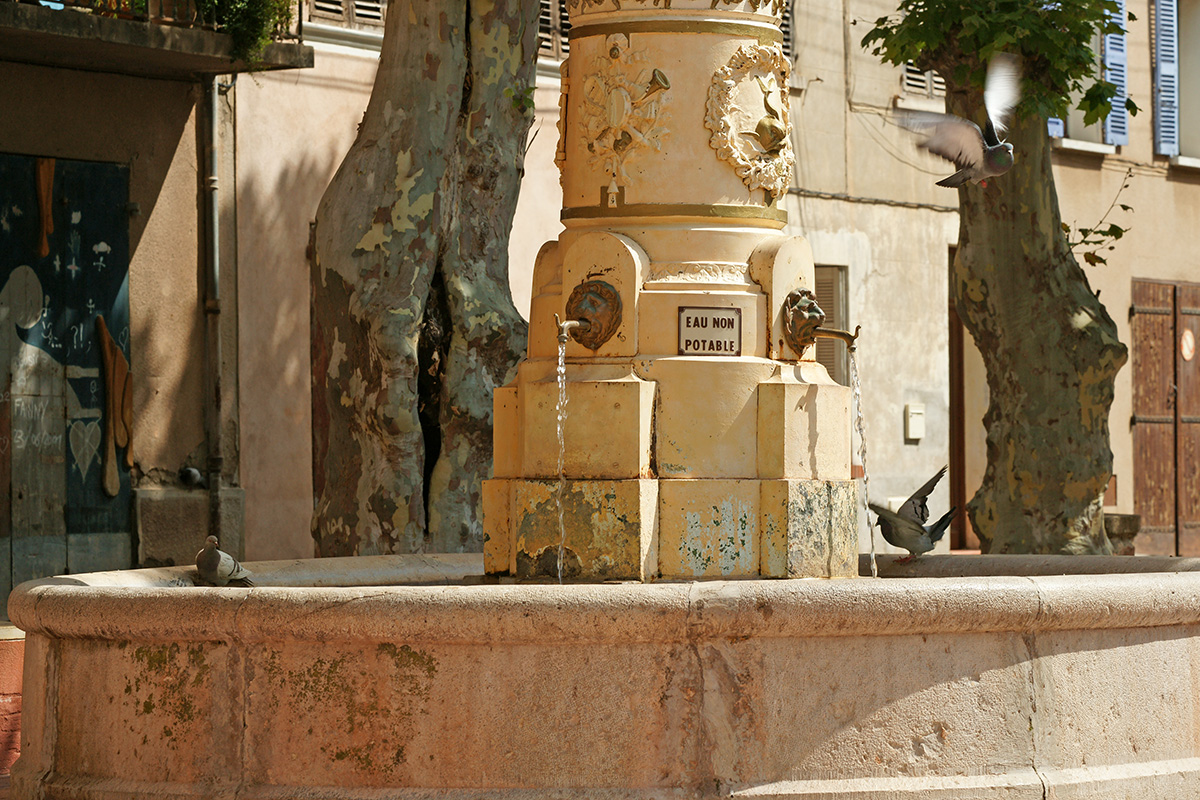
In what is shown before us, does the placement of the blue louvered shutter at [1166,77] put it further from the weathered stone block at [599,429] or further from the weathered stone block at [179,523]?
the weathered stone block at [599,429]

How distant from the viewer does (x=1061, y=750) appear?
5258 millimetres

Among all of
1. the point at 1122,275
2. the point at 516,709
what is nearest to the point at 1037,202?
the point at 516,709

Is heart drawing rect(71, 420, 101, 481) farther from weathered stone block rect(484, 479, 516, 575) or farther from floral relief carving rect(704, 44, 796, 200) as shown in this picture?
floral relief carving rect(704, 44, 796, 200)

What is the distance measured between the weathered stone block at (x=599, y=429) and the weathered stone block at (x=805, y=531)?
1.54 feet

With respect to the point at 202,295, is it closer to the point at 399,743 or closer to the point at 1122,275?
the point at 399,743

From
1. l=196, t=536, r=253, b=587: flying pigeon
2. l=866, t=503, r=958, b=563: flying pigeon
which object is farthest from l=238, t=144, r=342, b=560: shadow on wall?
l=196, t=536, r=253, b=587: flying pigeon

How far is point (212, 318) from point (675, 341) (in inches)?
294

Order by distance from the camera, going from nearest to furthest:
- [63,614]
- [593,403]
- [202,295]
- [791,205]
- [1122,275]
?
[63,614] < [593,403] < [202,295] < [791,205] < [1122,275]

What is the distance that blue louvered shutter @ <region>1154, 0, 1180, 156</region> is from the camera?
19.5 m

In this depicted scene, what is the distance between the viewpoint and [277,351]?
1370cm

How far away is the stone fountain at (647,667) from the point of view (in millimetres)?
4977

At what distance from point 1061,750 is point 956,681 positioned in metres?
0.40

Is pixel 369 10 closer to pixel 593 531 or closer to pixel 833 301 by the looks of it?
pixel 833 301

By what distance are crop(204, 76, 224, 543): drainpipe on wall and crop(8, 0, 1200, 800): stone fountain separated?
6841 mm
